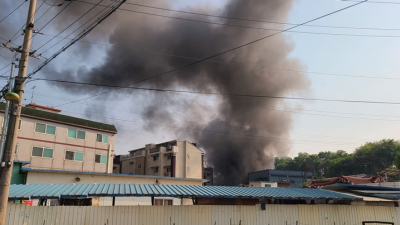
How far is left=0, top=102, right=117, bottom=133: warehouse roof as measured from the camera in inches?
1590

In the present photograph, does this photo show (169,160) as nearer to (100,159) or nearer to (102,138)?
(102,138)

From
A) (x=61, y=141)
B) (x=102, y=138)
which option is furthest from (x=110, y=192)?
(x=102, y=138)

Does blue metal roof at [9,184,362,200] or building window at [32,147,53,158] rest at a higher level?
building window at [32,147,53,158]

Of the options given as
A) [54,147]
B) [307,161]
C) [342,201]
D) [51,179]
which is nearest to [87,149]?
[54,147]

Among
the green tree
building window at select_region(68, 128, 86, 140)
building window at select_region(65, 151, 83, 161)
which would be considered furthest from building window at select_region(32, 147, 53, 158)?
the green tree

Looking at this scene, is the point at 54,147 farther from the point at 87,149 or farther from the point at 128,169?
the point at 128,169

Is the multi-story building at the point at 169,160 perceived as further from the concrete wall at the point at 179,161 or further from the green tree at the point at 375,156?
the green tree at the point at 375,156

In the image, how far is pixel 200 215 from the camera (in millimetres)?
18656

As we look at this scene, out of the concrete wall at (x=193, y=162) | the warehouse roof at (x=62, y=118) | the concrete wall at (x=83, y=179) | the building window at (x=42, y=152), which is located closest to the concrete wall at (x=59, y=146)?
the building window at (x=42, y=152)

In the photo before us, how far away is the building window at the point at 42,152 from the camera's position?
4025 centimetres

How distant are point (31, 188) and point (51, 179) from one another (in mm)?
10806

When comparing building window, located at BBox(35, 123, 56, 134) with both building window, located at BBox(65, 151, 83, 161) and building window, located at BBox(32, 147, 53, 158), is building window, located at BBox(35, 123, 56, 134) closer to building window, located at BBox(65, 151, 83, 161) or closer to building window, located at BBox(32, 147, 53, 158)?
building window, located at BBox(32, 147, 53, 158)

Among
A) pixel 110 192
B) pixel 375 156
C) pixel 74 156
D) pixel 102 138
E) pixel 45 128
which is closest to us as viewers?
pixel 110 192

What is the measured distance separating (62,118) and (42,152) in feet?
18.9
